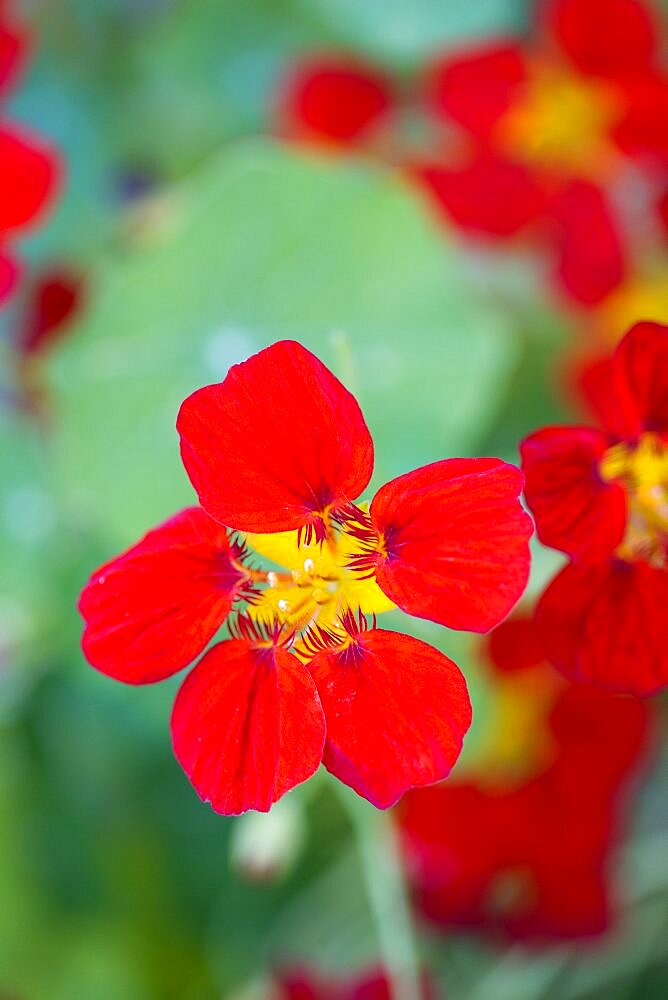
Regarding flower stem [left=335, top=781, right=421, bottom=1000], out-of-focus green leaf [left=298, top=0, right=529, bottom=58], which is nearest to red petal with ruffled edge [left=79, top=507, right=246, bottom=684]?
flower stem [left=335, top=781, right=421, bottom=1000]

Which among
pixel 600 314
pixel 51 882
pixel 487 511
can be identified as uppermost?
pixel 487 511

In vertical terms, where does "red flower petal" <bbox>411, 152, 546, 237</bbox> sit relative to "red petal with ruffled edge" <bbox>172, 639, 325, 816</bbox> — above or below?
below

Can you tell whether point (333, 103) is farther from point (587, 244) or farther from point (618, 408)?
point (618, 408)

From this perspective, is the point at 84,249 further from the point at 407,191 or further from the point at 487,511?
the point at 487,511

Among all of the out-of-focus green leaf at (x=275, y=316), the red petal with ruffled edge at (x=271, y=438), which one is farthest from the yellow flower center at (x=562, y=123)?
the red petal with ruffled edge at (x=271, y=438)

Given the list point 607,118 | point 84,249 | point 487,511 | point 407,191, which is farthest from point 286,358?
point 607,118

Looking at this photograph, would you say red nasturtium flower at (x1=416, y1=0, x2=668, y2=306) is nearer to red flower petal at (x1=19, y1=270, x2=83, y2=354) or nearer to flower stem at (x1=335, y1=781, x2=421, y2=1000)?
red flower petal at (x1=19, y1=270, x2=83, y2=354)

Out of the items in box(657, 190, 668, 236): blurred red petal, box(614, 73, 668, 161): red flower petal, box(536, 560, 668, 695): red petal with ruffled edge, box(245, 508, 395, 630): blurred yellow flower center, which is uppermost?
box(245, 508, 395, 630): blurred yellow flower center
